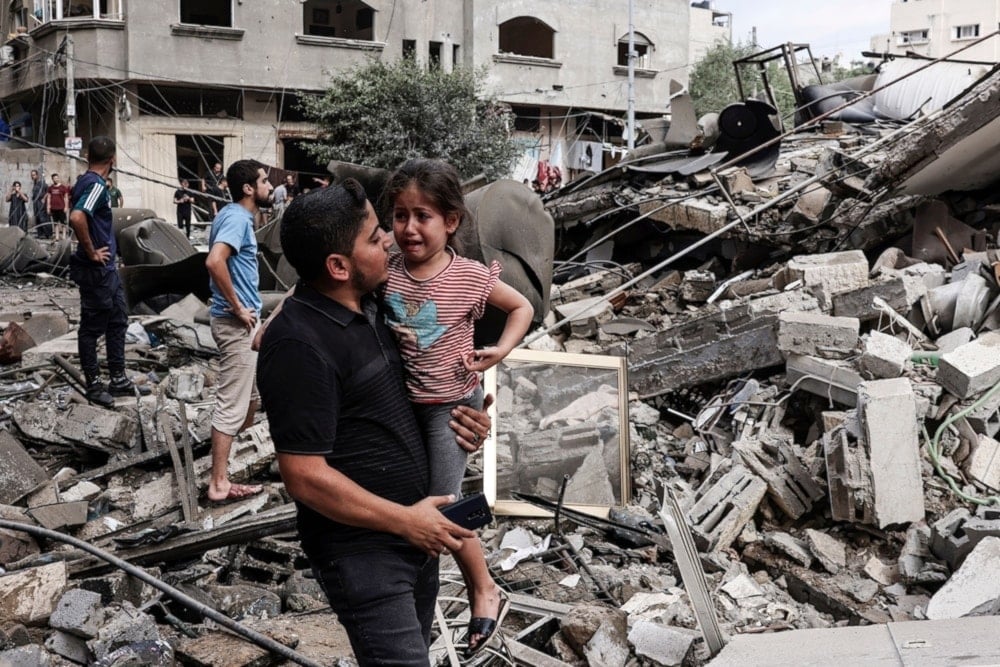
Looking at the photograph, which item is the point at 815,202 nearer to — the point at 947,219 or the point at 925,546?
the point at 947,219

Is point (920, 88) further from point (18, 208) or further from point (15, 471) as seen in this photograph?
point (18, 208)

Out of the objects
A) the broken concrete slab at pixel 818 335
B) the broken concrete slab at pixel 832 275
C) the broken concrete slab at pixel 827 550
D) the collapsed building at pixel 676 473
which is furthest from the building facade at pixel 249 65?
the broken concrete slab at pixel 827 550

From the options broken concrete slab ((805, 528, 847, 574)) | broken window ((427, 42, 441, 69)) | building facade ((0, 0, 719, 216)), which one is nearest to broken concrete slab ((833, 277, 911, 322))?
broken concrete slab ((805, 528, 847, 574))

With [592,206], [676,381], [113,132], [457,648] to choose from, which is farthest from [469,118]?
[457,648]

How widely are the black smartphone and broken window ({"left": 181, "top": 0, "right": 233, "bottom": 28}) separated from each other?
23411mm

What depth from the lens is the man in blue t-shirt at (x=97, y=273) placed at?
19.2ft

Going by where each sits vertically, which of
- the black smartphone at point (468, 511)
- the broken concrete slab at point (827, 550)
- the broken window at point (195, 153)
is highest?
the broken window at point (195, 153)

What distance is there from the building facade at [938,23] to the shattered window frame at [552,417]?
44.1m

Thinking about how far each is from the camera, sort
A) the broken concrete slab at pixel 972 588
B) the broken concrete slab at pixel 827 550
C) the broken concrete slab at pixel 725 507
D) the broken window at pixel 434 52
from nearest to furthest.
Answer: the broken concrete slab at pixel 972 588
the broken concrete slab at pixel 827 550
the broken concrete slab at pixel 725 507
the broken window at pixel 434 52

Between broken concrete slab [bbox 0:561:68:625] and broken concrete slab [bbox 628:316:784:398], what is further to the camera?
broken concrete slab [bbox 628:316:784:398]

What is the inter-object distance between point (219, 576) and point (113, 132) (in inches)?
777

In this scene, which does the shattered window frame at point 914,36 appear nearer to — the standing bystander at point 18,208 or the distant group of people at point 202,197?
the distant group of people at point 202,197

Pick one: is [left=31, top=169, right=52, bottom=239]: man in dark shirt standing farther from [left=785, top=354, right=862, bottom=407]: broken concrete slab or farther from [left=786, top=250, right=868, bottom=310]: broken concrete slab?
[left=785, top=354, right=862, bottom=407]: broken concrete slab

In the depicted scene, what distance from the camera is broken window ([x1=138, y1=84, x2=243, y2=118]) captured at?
72.2 feet
